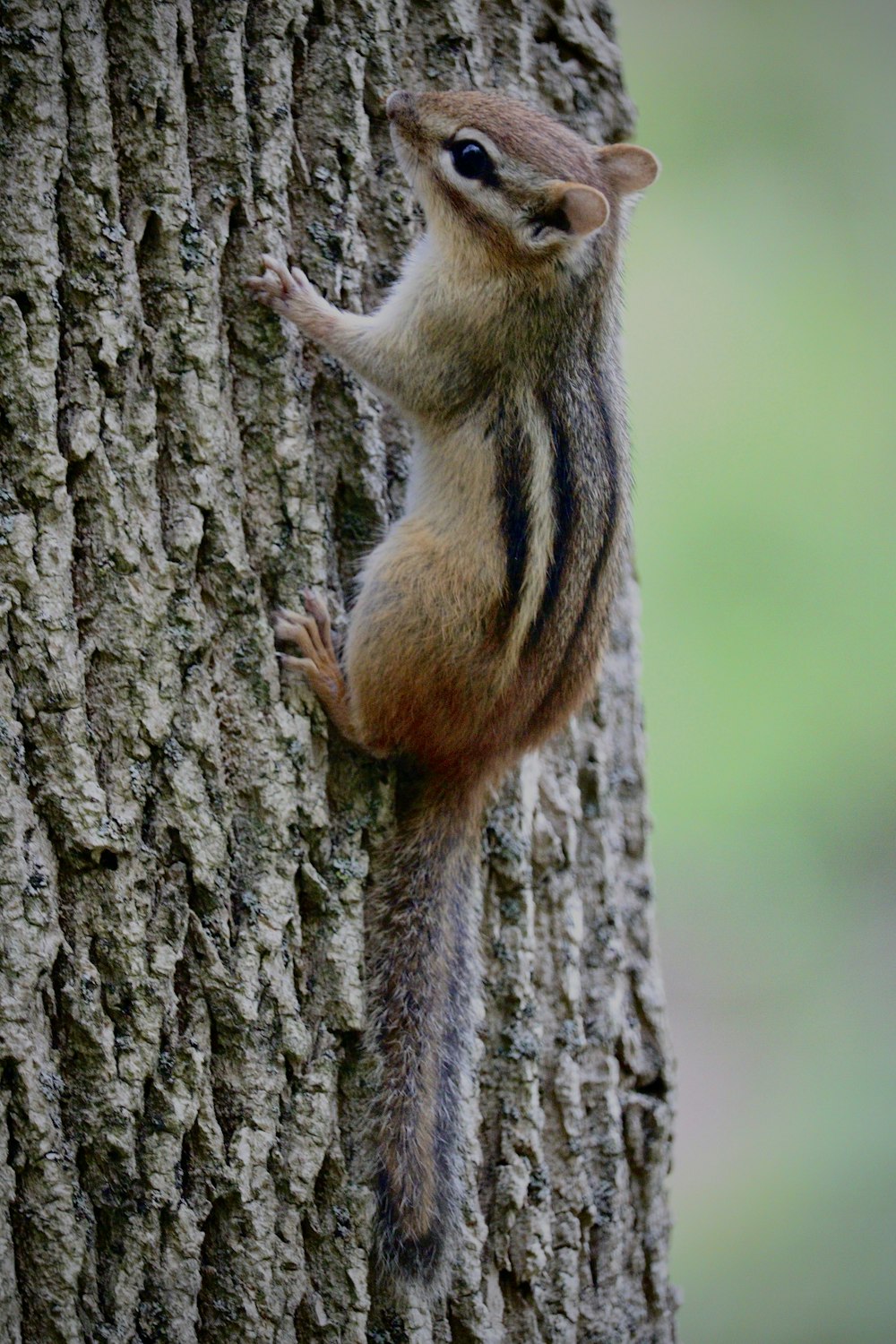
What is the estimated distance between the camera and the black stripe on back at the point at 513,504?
7.88 ft

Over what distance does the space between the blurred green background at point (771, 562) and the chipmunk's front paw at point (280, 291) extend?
163 inches

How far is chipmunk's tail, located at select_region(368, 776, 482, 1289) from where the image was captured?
218cm

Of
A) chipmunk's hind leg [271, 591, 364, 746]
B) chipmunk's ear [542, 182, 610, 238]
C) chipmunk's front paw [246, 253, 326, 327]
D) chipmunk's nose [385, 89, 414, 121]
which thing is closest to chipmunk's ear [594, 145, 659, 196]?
chipmunk's ear [542, 182, 610, 238]

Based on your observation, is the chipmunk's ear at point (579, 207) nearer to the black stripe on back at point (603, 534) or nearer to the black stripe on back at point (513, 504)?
the black stripe on back at point (603, 534)

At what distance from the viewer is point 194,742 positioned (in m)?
2.12

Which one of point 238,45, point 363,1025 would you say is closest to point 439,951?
point 363,1025

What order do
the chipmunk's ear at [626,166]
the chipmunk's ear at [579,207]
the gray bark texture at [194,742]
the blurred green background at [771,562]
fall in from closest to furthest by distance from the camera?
the gray bark texture at [194,742] < the chipmunk's ear at [579,207] < the chipmunk's ear at [626,166] < the blurred green background at [771,562]

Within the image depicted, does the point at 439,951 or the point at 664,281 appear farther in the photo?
the point at 664,281

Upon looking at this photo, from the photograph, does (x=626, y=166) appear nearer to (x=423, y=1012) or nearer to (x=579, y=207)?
(x=579, y=207)

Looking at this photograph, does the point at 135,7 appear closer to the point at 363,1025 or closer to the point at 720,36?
the point at 363,1025

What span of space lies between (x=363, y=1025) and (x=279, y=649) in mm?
764

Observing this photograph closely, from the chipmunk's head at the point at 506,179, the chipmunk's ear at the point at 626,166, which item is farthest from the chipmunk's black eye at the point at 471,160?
the chipmunk's ear at the point at 626,166

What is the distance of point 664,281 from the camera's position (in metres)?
6.36

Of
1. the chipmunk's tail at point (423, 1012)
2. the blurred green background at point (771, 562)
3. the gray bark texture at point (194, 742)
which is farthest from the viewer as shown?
the blurred green background at point (771, 562)
